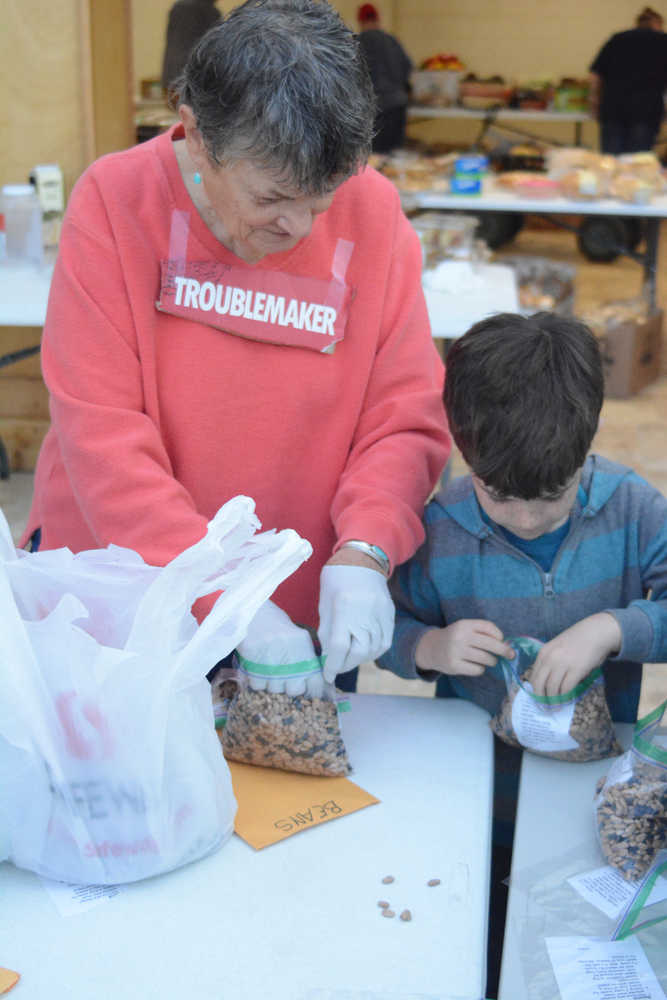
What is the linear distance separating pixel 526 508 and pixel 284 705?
0.34m

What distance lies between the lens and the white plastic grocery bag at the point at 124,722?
909 millimetres

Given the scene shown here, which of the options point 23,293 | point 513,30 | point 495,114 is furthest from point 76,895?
point 513,30

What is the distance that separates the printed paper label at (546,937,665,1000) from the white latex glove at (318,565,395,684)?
333 mm

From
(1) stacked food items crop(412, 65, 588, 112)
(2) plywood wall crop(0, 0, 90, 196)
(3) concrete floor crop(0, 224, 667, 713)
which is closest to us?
(3) concrete floor crop(0, 224, 667, 713)

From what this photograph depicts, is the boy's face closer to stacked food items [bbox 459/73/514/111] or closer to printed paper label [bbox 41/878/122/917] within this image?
printed paper label [bbox 41/878/122/917]

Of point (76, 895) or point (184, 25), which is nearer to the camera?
point (76, 895)

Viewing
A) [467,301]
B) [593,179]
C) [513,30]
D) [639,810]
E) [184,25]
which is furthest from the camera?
[513,30]

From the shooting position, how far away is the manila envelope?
105 centimetres

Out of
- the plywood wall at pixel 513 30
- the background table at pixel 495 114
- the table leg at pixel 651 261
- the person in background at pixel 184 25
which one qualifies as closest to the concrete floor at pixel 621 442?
the table leg at pixel 651 261

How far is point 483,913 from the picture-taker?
0.95 m

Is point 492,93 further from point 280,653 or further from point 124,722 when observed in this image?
point 124,722

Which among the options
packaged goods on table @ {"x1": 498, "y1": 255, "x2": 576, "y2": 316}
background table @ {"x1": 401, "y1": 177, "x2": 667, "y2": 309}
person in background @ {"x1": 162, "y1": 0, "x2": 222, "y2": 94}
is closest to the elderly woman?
person in background @ {"x1": 162, "y1": 0, "x2": 222, "y2": 94}

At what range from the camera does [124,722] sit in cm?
92

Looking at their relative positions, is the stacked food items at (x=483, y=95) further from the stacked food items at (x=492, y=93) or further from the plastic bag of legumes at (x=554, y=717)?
the plastic bag of legumes at (x=554, y=717)
